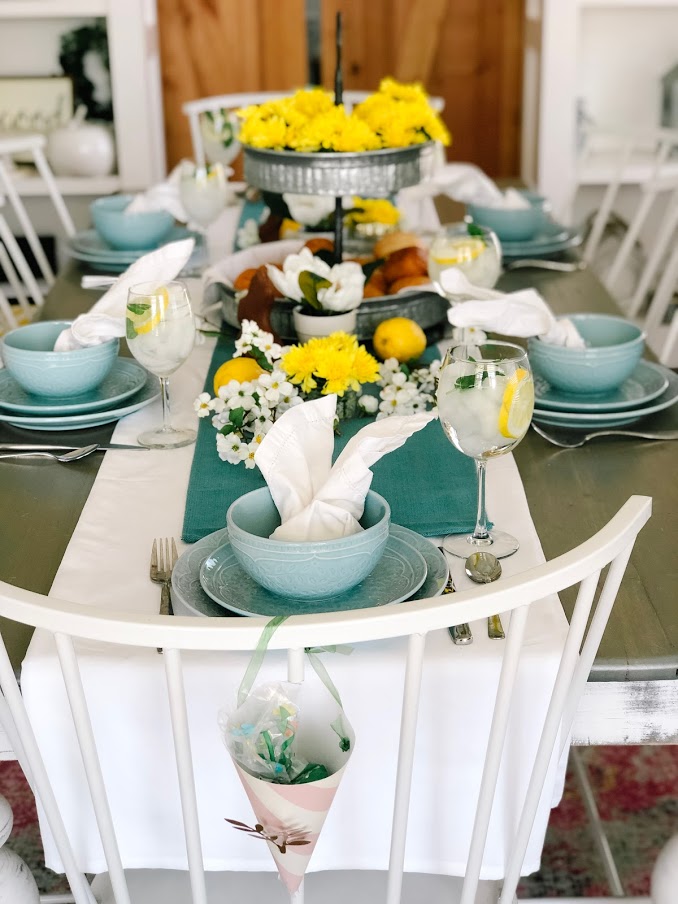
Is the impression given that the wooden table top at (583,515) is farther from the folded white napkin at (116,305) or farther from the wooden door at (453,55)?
the wooden door at (453,55)

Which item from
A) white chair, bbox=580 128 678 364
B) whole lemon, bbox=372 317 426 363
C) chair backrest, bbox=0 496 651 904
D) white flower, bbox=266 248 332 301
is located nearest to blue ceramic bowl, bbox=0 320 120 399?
white flower, bbox=266 248 332 301

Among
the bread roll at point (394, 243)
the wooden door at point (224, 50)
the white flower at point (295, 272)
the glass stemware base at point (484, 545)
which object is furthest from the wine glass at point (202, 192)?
the wooden door at point (224, 50)

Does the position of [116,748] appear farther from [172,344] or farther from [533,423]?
[533,423]

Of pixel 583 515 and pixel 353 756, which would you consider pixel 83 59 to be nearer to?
pixel 583 515

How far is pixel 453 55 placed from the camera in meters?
3.64

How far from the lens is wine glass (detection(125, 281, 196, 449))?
1.21 m

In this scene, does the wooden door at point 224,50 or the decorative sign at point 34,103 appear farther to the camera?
the wooden door at point 224,50

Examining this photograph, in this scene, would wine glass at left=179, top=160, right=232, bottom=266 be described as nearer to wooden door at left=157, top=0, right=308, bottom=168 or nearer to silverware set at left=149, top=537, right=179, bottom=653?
silverware set at left=149, top=537, right=179, bottom=653

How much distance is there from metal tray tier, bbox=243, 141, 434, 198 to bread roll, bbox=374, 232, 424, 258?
9.0 inches

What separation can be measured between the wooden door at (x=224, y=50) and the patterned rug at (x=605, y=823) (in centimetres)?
246

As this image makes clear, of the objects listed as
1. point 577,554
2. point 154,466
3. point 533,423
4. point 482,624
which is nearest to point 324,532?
point 482,624

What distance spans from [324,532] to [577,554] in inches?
10.2

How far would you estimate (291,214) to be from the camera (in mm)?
1946

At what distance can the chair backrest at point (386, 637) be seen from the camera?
661mm
